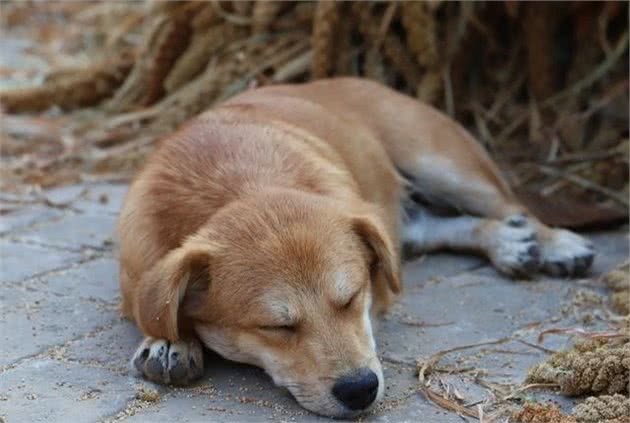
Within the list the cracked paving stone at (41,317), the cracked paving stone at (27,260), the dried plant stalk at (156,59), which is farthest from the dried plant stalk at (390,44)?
the cracked paving stone at (41,317)

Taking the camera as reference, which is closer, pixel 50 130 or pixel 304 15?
pixel 304 15

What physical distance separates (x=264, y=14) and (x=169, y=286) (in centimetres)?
431

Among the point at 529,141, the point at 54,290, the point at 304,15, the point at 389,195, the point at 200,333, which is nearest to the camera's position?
the point at 200,333

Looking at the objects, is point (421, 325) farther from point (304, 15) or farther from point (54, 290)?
point (304, 15)

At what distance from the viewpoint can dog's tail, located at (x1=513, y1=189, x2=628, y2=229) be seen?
18.3ft

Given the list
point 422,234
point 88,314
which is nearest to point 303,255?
point 88,314

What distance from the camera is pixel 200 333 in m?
3.80

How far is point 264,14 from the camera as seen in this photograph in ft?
24.9

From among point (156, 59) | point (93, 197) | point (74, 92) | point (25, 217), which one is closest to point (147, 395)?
point (25, 217)

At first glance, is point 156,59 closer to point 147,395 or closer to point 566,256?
point 566,256

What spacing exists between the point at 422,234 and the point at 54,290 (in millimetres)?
1956

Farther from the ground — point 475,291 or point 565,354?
point 565,354

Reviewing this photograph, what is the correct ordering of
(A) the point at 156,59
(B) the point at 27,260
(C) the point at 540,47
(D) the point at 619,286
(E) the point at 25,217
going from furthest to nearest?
(A) the point at 156,59
(C) the point at 540,47
(E) the point at 25,217
(B) the point at 27,260
(D) the point at 619,286

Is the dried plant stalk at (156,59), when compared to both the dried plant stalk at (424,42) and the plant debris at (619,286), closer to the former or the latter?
the dried plant stalk at (424,42)
